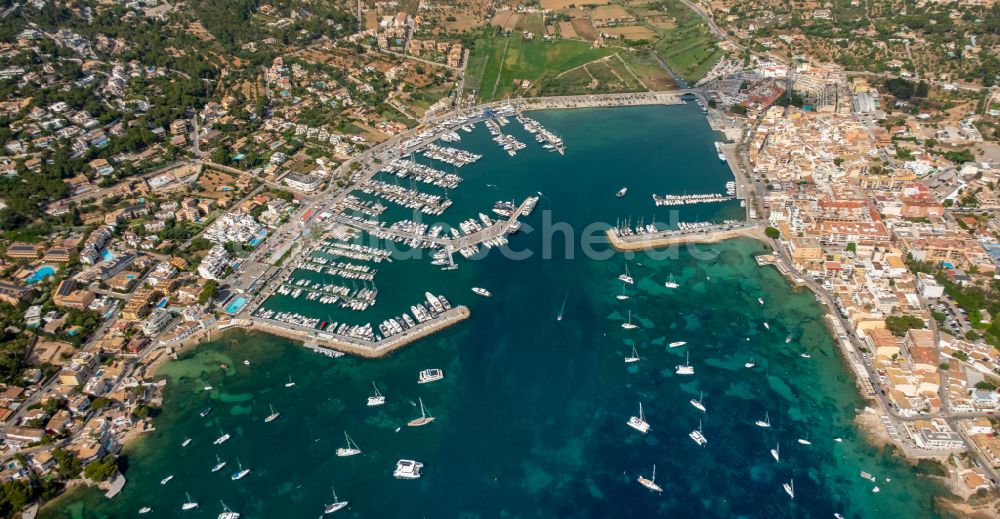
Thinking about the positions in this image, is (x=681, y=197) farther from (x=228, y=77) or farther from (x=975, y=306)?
(x=228, y=77)

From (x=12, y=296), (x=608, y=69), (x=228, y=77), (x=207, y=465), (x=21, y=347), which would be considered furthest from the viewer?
(x=608, y=69)

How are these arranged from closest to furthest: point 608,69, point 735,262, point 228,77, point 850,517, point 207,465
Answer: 1. point 850,517
2. point 207,465
3. point 735,262
4. point 228,77
5. point 608,69

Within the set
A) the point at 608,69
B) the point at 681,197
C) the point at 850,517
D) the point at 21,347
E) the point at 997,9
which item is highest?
the point at 997,9

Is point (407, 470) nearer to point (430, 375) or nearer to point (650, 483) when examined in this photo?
point (430, 375)

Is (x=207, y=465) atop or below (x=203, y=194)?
below

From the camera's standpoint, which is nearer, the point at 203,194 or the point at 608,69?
the point at 203,194

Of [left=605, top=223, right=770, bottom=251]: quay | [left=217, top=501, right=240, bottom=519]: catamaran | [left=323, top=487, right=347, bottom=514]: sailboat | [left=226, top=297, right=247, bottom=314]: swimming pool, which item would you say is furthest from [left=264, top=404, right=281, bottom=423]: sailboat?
[left=605, top=223, right=770, bottom=251]: quay

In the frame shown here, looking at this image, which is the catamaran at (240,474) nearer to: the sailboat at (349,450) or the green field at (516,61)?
the sailboat at (349,450)

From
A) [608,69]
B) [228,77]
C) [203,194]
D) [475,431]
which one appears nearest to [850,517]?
[475,431]
